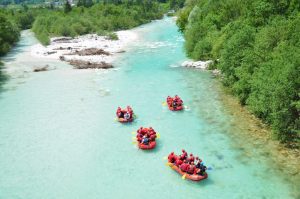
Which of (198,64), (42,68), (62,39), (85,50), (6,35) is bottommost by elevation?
(62,39)

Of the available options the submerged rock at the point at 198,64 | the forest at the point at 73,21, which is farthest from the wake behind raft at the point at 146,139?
the forest at the point at 73,21

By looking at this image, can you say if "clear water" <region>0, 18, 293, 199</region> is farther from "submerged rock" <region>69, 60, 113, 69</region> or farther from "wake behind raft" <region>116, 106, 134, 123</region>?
"submerged rock" <region>69, 60, 113, 69</region>

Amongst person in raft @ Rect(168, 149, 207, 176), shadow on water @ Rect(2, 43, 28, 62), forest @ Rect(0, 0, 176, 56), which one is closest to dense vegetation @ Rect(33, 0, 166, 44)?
forest @ Rect(0, 0, 176, 56)

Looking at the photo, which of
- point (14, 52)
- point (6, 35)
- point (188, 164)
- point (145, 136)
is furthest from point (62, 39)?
point (188, 164)

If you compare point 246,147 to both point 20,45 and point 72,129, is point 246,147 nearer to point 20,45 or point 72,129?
point 72,129

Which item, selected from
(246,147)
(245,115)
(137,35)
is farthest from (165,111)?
(137,35)

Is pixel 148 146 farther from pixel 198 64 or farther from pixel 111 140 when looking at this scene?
pixel 198 64
